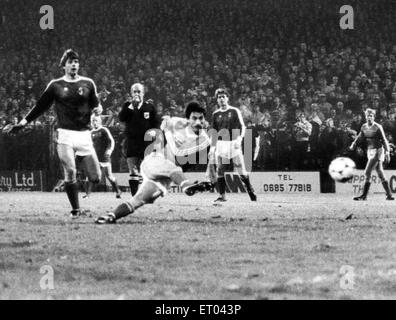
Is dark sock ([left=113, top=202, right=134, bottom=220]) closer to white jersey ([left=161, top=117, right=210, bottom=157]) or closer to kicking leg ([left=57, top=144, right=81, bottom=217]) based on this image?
white jersey ([left=161, top=117, right=210, bottom=157])

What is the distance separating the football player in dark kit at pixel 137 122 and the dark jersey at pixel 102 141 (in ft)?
9.04

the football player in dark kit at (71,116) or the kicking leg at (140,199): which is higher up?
the football player in dark kit at (71,116)

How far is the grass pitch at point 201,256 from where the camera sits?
6180 mm

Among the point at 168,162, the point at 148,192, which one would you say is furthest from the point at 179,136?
the point at 148,192

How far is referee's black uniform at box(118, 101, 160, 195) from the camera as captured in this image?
15367 mm

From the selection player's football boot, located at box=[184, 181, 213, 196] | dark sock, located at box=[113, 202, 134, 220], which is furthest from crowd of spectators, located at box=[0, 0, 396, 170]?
player's football boot, located at box=[184, 181, 213, 196]

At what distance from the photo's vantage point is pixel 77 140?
12.2m

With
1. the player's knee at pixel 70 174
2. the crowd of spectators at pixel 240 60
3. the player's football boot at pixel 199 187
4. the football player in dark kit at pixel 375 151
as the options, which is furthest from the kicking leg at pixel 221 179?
the player's football boot at pixel 199 187

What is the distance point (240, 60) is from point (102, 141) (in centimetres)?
786

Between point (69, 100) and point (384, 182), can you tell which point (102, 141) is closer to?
point (384, 182)

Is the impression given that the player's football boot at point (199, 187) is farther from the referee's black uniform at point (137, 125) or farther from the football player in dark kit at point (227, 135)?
the football player in dark kit at point (227, 135)
